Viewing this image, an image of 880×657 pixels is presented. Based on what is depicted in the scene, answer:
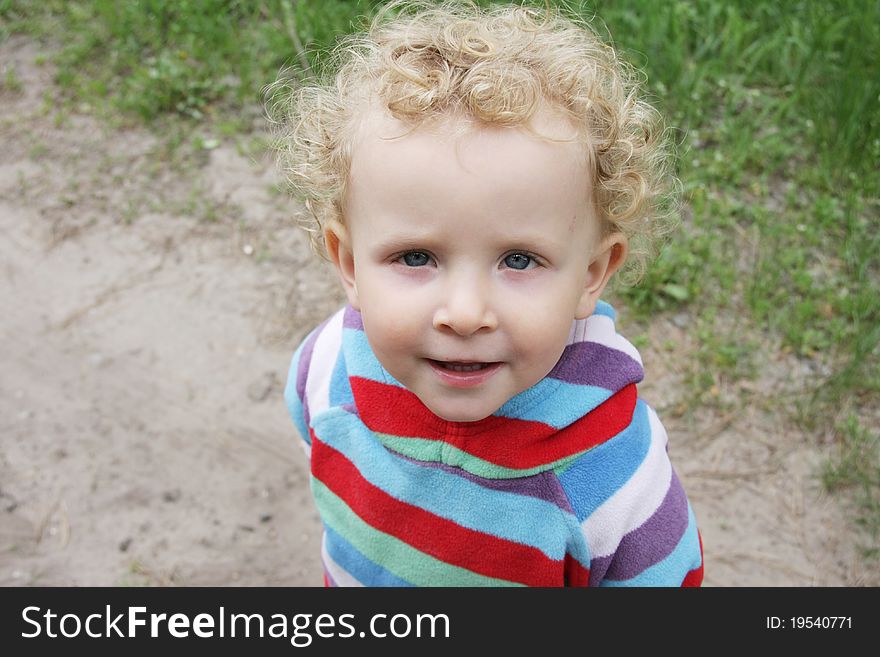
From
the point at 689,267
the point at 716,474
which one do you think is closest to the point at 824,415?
the point at 716,474

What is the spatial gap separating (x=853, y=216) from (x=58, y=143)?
9.07ft

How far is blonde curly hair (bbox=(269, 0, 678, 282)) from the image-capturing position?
1.22 m

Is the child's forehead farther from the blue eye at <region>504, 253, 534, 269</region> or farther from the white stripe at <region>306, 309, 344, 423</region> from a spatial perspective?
the white stripe at <region>306, 309, 344, 423</region>

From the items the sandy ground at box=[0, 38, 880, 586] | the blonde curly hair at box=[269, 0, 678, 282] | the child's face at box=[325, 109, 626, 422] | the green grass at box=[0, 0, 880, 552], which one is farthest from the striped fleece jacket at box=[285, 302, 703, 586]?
the green grass at box=[0, 0, 880, 552]

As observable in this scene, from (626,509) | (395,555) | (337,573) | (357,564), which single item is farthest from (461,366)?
(337,573)

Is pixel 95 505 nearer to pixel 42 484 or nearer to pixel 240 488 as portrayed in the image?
pixel 42 484

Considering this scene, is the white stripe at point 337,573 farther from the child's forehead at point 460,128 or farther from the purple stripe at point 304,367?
the child's forehead at point 460,128

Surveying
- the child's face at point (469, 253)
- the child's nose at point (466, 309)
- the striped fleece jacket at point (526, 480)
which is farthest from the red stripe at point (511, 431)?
the child's nose at point (466, 309)

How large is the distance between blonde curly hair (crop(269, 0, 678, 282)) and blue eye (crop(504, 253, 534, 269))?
0.52 ft

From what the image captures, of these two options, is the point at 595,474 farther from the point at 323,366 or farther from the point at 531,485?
the point at 323,366

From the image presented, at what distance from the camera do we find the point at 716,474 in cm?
250

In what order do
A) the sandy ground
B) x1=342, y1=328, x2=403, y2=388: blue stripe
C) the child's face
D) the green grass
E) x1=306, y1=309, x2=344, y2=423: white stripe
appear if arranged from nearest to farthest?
1. the child's face
2. x1=342, y1=328, x2=403, y2=388: blue stripe
3. x1=306, y1=309, x2=344, y2=423: white stripe
4. the sandy ground
5. the green grass

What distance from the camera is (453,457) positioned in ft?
4.73

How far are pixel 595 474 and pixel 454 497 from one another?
0.75 ft
